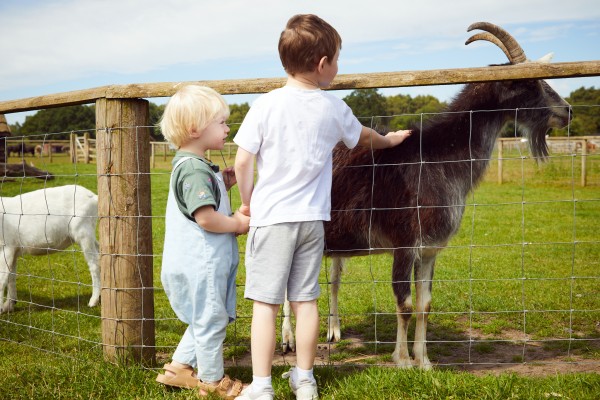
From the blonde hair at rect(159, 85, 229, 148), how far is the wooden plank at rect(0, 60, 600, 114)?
54 centimetres

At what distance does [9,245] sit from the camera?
21.9 feet

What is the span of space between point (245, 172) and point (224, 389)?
1.33 meters

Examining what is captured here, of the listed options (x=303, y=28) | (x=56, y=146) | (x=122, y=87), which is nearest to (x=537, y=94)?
(x=303, y=28)

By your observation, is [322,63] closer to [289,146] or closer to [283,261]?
[289,146]

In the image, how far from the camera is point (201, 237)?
10.7 feet

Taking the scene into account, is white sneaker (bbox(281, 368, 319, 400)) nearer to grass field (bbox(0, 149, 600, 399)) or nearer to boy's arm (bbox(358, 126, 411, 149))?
grass field (bbox(0, 149, 600, 399))

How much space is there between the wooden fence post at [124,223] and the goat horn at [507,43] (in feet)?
8.80

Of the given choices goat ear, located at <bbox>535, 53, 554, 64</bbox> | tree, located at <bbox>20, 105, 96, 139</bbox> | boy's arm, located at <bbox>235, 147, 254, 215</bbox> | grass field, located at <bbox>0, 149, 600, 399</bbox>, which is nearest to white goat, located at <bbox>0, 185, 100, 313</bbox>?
grass field, located at <bbox>0, 149, 600, 399</bbox>

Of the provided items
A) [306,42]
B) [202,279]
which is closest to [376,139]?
[306,42]

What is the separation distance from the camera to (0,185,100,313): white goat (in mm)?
6676

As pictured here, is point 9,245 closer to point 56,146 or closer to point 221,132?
point 221,132

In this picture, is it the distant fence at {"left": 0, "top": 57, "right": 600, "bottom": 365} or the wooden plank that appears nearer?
the wooden plank

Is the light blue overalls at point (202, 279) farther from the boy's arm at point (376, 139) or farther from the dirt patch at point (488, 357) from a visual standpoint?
the dirt patch at point (488, 357)

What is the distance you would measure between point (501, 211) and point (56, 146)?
4996cm
